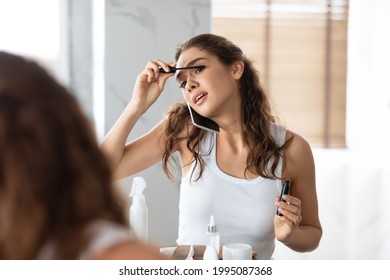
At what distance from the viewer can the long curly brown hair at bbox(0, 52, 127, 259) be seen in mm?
301

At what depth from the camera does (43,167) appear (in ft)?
0.99

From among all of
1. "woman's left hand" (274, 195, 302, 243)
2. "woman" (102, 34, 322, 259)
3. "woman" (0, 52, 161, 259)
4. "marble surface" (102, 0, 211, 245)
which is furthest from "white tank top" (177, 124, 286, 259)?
"woman" (0, 52, 161, 259)

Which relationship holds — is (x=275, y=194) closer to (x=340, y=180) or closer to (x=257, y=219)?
(x=257, y=219)

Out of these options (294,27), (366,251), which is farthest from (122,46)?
(366,251)

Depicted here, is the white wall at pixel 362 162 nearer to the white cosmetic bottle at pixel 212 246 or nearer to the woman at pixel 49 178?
the white cosmetic bottle at pixel 212 246

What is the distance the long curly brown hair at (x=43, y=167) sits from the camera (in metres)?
0.30

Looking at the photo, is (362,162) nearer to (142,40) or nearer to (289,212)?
(289,212)

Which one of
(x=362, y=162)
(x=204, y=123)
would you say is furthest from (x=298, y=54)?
(x=204, y=123)

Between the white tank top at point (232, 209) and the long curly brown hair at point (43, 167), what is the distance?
54 cm

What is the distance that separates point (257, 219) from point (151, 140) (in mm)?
261

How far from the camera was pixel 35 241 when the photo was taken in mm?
312
